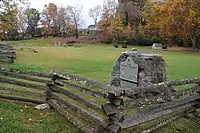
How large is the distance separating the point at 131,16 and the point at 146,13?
16.9 ft

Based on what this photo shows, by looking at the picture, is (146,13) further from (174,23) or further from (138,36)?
(174,23)

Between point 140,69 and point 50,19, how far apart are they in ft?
212

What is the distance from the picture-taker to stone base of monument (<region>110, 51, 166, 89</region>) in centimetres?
828

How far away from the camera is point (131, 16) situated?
54.0 m

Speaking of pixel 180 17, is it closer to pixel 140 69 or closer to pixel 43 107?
pixel 140 69

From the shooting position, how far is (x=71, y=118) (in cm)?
575

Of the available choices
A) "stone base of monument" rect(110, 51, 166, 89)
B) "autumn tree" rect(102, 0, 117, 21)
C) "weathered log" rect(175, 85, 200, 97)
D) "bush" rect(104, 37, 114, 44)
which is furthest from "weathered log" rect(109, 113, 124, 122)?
"autumn tree" rect(102, 0, 117, 21)

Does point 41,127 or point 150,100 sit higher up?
point 150,100

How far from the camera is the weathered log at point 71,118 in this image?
5206 mm

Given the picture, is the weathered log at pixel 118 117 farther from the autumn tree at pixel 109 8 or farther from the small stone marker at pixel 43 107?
the autumn tree at pixel 109 8

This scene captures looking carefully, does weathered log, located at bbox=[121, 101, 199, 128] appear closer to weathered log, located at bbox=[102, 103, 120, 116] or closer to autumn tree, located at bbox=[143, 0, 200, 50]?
weathered log, located at bbox=[102, 103, 120, 116]

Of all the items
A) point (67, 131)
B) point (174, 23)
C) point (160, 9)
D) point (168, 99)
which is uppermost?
point (160, 9)

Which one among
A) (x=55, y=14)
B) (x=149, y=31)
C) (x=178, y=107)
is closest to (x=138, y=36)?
(x=149, y=31)

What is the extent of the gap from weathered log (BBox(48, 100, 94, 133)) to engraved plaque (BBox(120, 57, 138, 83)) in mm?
2922
